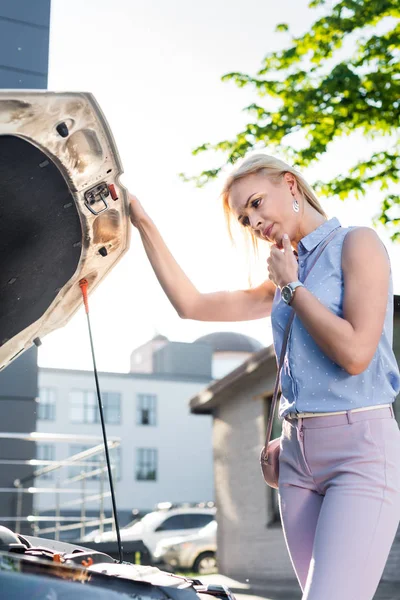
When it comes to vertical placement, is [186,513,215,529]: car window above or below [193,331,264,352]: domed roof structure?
below

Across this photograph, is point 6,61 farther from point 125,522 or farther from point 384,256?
point 125,522

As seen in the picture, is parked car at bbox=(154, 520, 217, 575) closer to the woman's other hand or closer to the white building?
the woman's other hand

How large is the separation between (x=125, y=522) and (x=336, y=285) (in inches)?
1818

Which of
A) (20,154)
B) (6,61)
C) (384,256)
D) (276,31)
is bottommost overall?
(384,256)

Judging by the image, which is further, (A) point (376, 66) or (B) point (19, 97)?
(A) point (376, 66)

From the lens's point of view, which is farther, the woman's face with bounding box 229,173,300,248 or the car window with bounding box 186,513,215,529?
the car window with bounding box 186,513,215,529

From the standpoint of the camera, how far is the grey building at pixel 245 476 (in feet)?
49.1

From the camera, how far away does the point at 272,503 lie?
15203 millimetres

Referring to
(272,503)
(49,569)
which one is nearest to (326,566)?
(49,569)

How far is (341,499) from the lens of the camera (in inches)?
78.7

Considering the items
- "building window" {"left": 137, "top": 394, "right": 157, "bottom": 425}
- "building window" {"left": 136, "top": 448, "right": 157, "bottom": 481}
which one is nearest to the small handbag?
"building window" {"left": 136, "top": 448, "right": 157, "bottom": 481}

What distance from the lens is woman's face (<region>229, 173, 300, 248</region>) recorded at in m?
2.39

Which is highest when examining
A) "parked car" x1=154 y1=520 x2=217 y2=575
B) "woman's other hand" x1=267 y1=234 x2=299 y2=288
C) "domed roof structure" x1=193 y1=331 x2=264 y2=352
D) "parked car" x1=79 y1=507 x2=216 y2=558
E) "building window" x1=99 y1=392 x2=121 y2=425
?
"domed roof structure" x1=193 y1=331 x2=264 y2=352

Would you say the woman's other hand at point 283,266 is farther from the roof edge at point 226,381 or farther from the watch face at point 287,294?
the roof edge at point 226,381
